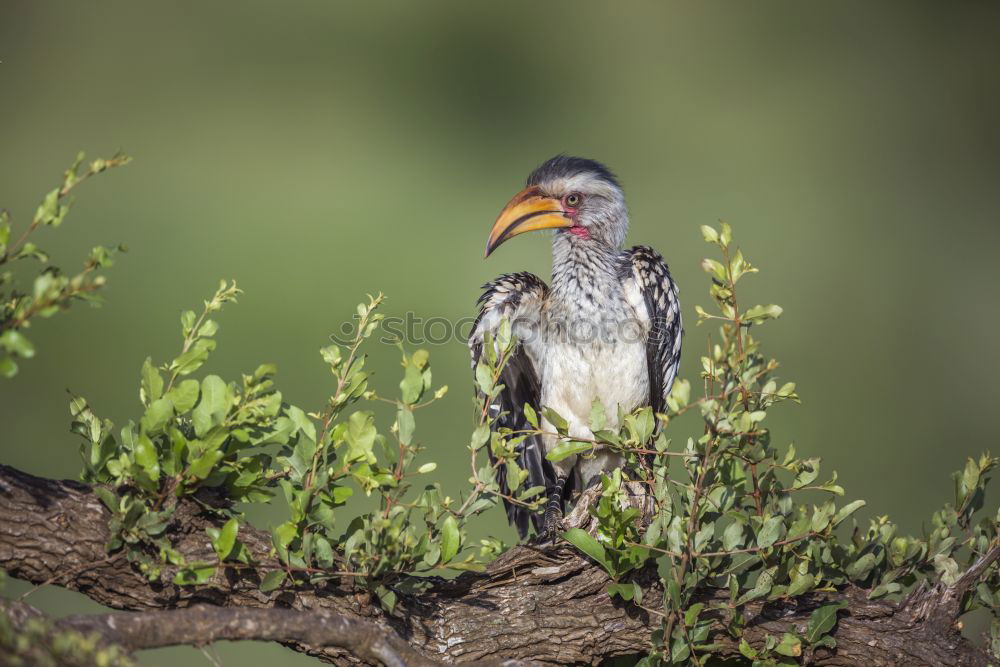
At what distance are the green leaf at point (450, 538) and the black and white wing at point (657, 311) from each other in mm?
1820

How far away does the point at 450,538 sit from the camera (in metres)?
2.27

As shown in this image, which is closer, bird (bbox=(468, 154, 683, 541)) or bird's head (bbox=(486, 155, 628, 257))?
bird (bbox=(468, 154, 683, 541))

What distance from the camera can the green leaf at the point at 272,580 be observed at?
7.26 feet

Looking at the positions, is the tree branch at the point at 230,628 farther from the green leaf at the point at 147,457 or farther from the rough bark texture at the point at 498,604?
the green leaf at the point at 147,457

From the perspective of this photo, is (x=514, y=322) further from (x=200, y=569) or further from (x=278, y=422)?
(x=200, y=569)

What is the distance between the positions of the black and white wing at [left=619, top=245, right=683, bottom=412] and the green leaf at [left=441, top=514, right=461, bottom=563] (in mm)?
1820

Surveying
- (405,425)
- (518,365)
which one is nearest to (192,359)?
(405,425)

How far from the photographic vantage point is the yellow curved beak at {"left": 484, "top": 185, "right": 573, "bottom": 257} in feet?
13.6

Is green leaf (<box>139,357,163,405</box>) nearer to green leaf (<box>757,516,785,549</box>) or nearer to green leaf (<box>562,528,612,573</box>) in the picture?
green leaf (<box>562,528,612,573</box>)

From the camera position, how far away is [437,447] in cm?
802

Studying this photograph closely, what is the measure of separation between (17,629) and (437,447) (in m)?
6.27

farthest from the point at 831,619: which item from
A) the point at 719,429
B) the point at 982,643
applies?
the point at 719,429

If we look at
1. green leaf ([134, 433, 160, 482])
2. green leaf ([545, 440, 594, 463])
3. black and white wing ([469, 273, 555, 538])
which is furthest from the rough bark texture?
black and white wing ([469, 273, 555, 538])

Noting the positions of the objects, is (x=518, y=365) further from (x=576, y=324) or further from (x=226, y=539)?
(x=226, y=539)
